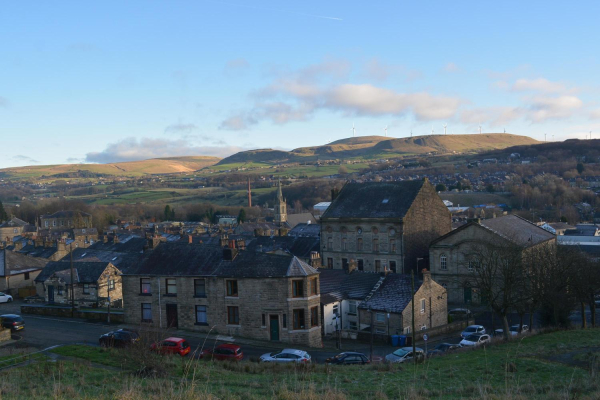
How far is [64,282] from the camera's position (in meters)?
50.9

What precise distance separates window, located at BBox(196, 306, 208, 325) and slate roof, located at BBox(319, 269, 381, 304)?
8.75 metres

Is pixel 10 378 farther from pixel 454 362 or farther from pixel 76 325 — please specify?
pixel 76 325

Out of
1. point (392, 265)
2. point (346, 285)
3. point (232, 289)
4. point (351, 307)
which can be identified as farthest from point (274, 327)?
point (392, 265)

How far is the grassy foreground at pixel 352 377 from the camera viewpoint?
52.1ft

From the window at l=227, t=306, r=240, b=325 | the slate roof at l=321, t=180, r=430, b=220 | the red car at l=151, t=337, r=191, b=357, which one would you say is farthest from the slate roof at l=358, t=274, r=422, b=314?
the slate roof at l=321, t=180, r=430, b=220

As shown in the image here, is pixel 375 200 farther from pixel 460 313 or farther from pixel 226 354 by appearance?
pixel 226 354

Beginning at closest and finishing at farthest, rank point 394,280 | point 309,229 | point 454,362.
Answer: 1. point 454,362
2. point 394,280
3. point 309,229

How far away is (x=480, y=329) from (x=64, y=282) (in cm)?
3582

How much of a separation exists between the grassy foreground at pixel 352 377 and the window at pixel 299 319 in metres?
10.4

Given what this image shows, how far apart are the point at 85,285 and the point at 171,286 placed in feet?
47.9

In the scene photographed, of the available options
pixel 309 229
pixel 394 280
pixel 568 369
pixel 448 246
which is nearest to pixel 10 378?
pixel 568 369

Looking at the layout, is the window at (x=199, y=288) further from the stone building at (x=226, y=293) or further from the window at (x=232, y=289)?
the window at (x=232, y=289)

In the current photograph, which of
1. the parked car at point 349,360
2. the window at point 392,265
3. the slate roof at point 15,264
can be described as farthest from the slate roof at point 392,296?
the slate roof at point 15,264

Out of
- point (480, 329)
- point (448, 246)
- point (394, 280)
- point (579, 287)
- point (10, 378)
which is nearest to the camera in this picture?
point (10, 378)
